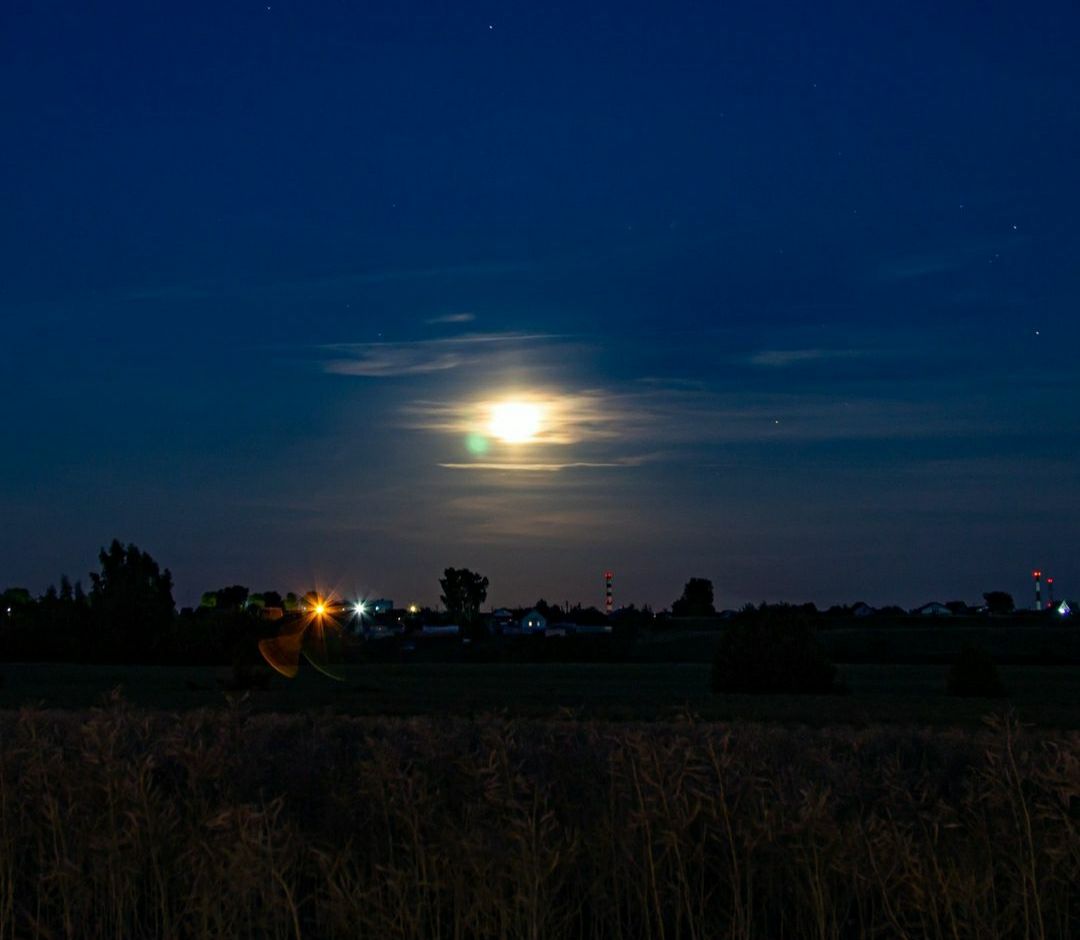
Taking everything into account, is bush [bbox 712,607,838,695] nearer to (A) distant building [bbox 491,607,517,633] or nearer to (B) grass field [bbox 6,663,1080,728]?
(B) grass field [bbox 6,663,1080,728]

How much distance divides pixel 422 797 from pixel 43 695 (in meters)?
19.1

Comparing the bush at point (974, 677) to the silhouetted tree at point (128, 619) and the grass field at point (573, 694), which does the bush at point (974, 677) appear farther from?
the silhouetted tree at point (128, 619)

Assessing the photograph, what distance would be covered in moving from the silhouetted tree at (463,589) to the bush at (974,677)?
12621 centimetres

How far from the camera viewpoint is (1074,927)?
7215 mm

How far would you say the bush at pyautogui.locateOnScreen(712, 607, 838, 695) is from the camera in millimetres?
25828

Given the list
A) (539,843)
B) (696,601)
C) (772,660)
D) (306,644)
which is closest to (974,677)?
(772,660)

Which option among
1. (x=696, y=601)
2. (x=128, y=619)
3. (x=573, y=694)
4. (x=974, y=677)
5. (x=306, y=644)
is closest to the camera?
(x=573, y=694)

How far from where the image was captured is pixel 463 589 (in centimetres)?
15300

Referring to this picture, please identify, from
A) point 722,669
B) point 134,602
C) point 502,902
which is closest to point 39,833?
point 502,902

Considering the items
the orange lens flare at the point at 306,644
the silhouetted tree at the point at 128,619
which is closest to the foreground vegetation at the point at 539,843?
the orange lens flare at the point at 306,644

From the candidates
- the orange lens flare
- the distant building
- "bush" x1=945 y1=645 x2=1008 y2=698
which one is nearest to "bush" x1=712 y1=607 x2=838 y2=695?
"bush" x1=945 y1=645 x2=1008 y2=698

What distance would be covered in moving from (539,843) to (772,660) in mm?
19725

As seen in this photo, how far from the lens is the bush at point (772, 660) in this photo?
84.7 feet

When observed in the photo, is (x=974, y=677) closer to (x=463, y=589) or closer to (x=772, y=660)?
(x=772, y=660)
